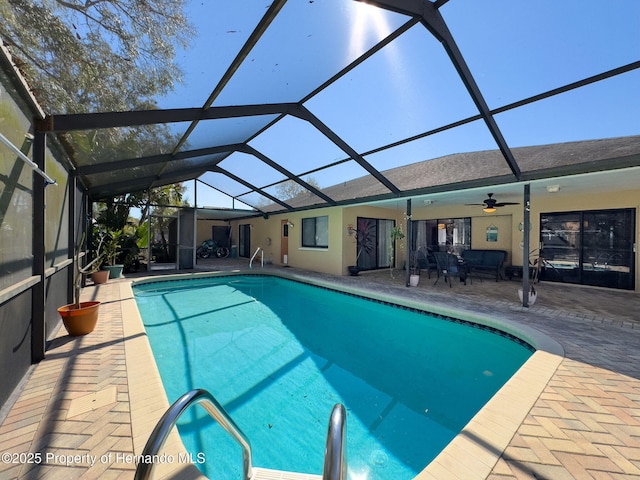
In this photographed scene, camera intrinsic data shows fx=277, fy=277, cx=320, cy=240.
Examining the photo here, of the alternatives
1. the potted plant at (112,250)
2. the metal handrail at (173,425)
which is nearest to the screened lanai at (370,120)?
the metal handrail at (173,425)

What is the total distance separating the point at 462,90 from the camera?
4.28m

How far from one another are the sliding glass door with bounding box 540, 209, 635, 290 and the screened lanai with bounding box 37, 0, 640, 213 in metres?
2.69

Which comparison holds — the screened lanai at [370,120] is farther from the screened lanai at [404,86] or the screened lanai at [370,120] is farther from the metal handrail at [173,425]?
the metal handrail at [173,425]

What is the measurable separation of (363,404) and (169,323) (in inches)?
172

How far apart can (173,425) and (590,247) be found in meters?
10.4

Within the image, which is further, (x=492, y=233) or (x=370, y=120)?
(x=492, y=233)

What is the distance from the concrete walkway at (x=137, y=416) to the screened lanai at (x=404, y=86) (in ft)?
8.59

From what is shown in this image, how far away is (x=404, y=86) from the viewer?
4.65m

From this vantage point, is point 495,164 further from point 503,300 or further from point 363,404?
point 363,404

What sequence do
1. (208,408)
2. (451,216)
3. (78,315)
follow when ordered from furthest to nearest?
(451,216)
(78,315)
(208,408)

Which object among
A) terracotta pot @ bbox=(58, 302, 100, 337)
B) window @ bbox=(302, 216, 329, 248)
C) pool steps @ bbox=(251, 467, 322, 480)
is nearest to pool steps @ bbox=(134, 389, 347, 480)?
pool steps @ bbox=(251, 467, 322, 480)

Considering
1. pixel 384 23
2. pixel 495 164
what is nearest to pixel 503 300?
pixel 495 164

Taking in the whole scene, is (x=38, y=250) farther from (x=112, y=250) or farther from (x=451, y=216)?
(x=451, y=216)

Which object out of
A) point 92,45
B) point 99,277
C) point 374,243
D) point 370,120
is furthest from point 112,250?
point 374,243
